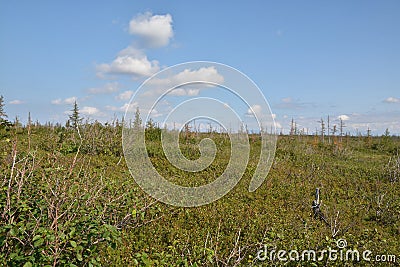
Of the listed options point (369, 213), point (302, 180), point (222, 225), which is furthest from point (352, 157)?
point (222, 225)

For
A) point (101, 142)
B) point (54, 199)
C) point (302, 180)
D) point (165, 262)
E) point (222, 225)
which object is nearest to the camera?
point (54, 199)

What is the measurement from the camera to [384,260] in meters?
6.22

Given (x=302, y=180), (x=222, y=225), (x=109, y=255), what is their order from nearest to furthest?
1. (x=109, y=255)
2. (x=222, y=225)
3. (x=302, y=180)

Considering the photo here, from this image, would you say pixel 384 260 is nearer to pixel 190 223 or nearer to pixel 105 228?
pixel 190 223

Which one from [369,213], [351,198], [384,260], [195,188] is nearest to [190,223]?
A: [195,188]

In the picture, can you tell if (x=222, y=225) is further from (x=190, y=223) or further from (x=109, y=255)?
(x=109, y=255)

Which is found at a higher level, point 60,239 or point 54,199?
point 54,199

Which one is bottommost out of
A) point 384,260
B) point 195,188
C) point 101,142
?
point 384,260

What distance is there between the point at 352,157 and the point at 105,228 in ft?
58.0

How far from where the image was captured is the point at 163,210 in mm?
7965

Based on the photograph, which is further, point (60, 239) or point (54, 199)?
point (54, 199)

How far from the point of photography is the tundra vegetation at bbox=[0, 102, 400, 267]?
418 centimetres

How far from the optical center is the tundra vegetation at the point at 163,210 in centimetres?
418

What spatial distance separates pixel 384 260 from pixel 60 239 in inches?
196
